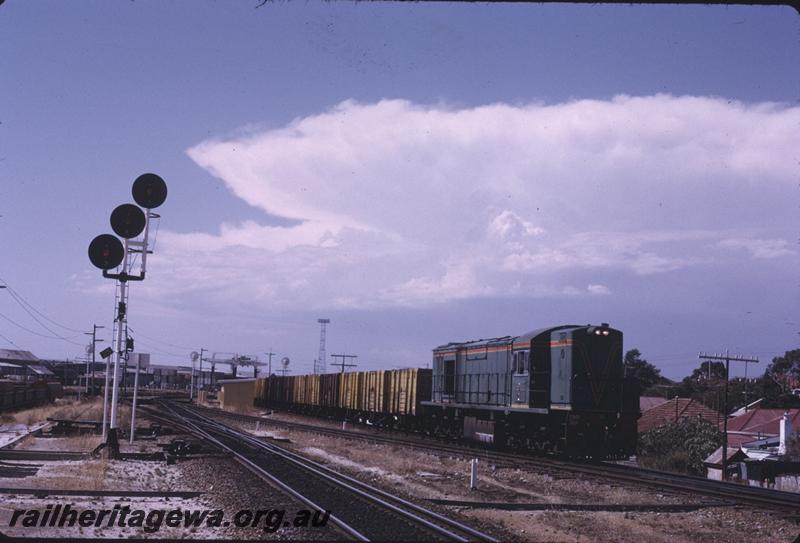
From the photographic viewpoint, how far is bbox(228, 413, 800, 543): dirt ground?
41.1 ft

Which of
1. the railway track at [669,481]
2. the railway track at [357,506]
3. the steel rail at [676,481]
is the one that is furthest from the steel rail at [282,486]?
the steel rail at [676,481]

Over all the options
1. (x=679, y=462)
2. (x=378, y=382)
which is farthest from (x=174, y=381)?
(x=679, y=462)

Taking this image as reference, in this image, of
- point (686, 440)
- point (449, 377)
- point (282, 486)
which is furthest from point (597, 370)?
point (686, 440)

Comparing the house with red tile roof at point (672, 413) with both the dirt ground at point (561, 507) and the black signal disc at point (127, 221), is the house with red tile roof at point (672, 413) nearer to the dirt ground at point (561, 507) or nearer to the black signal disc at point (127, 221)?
the dirt ground at point (561, 507)

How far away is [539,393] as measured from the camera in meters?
25.0

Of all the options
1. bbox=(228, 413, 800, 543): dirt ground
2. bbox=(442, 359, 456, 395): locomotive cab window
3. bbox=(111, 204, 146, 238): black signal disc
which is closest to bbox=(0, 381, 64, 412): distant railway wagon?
bbox=(442, 359, 456, 395): locomotive cab window

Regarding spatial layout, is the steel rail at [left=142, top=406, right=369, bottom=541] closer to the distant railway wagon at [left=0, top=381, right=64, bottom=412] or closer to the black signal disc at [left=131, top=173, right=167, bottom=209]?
the black signal disc at [left=131, top=173, right=167, bottom=209]

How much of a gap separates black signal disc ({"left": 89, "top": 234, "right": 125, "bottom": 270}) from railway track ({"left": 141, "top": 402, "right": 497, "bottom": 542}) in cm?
672

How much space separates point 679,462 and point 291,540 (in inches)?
1126

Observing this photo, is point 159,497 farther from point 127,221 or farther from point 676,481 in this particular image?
point 676,481

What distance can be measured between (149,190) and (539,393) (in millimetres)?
13875

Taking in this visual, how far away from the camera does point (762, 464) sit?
31938mm

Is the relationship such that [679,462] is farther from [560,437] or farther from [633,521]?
[633,521]

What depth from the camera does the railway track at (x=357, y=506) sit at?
11.2 metres
